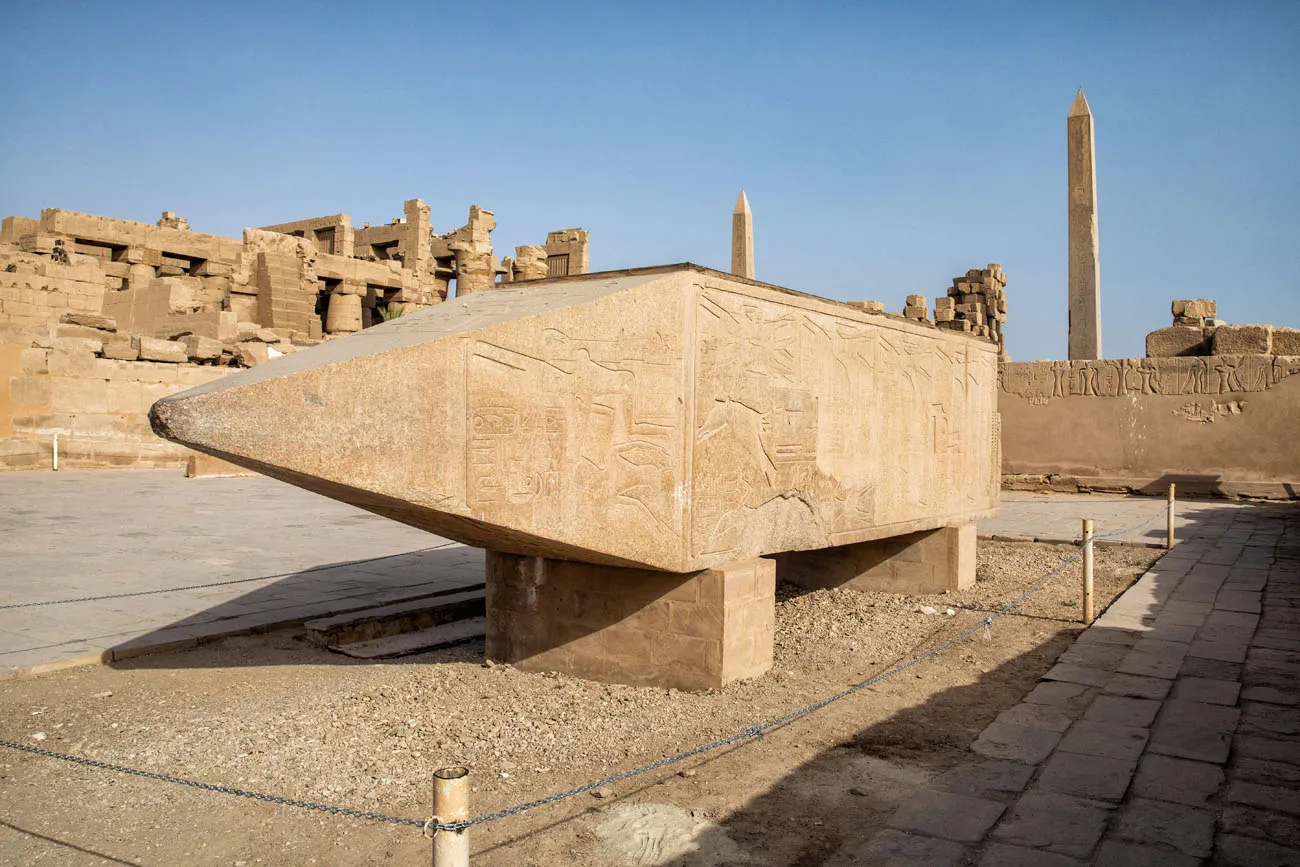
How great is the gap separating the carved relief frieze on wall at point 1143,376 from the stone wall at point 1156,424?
13mm

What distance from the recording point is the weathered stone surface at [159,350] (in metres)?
16.4

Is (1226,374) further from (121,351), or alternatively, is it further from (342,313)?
(342,313)

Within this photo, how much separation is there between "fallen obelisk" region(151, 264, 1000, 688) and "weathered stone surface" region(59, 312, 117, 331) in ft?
50.3

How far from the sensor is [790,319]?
480 centimetres

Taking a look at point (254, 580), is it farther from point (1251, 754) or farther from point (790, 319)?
point (1251, 754)

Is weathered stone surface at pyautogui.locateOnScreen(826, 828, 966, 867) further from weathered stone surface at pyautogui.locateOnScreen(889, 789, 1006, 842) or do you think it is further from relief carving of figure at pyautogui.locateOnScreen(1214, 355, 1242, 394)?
relief carving of figure at pyautogui.locateOnScreen(1214, 355, 1242, 394)

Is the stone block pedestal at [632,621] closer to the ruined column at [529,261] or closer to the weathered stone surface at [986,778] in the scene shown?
the weathered stone surface at [986,778]

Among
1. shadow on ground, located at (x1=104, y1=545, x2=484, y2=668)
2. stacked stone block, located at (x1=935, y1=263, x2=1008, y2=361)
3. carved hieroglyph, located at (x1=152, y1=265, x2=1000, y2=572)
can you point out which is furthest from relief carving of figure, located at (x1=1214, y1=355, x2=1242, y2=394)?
shadow on ground, located at (x1=104, y1=545, x2=484, y2=668)

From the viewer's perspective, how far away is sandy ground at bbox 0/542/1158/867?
9.19 feet

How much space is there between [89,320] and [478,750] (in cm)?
1653

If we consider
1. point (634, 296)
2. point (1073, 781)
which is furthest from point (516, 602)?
point (1073, 781)

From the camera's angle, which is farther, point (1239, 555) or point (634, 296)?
point (1239, 555)

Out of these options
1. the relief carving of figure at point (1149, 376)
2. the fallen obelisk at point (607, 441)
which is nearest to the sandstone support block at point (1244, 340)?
the relief carving of figure at point (1149, 376)

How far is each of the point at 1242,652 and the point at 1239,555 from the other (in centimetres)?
380
